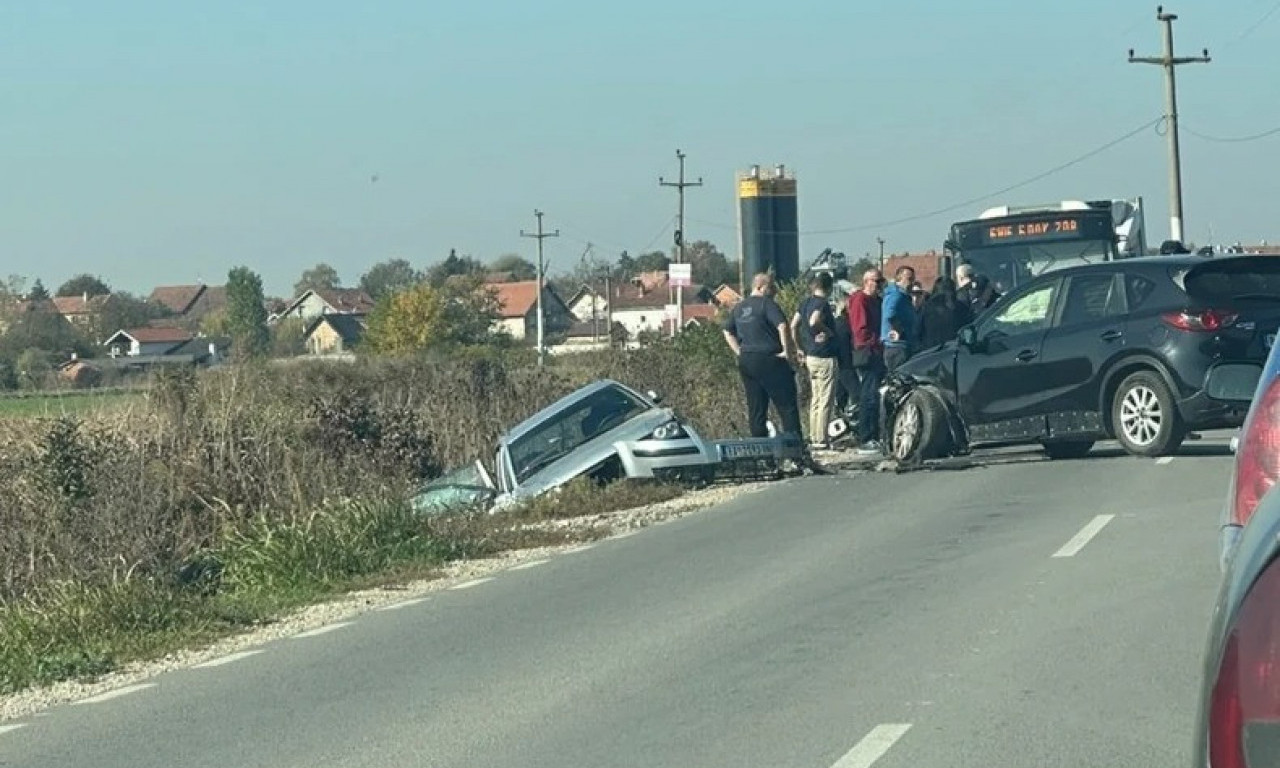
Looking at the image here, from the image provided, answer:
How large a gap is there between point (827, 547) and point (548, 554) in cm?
214

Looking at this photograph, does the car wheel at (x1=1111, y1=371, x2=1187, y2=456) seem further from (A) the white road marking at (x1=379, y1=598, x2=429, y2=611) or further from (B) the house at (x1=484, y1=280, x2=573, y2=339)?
(B) the house at (x1=484, y1=280, x2=573, y2=339)

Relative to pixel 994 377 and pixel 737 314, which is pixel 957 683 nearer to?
pixel 994 377

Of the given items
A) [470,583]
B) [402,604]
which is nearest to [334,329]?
[470,583]

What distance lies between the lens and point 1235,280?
16.6 meters

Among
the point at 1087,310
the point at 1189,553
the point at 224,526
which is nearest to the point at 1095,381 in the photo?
the point at 1087,310

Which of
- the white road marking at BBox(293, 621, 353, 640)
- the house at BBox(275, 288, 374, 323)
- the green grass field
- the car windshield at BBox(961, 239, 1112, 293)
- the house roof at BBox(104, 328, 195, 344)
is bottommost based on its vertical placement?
the white road marking at BBox(293, 621, 353, 640)

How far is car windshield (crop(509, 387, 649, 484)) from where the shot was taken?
17656 millimetres

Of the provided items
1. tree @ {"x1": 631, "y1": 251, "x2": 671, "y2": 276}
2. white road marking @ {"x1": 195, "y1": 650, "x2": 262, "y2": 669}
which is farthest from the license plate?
tree @ {"x1": 631, "y1": 251, "x2": 671, "y2": 276}

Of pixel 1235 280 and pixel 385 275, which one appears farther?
pixel 385 275

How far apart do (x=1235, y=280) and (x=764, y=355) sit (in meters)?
4.64

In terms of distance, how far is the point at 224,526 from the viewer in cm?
1550

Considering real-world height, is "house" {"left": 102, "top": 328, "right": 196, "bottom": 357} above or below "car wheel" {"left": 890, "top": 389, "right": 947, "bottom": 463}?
above

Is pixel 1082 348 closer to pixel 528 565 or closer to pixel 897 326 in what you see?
pixel 897 326

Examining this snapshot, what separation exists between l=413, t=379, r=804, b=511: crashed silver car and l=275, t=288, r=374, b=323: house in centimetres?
7631
